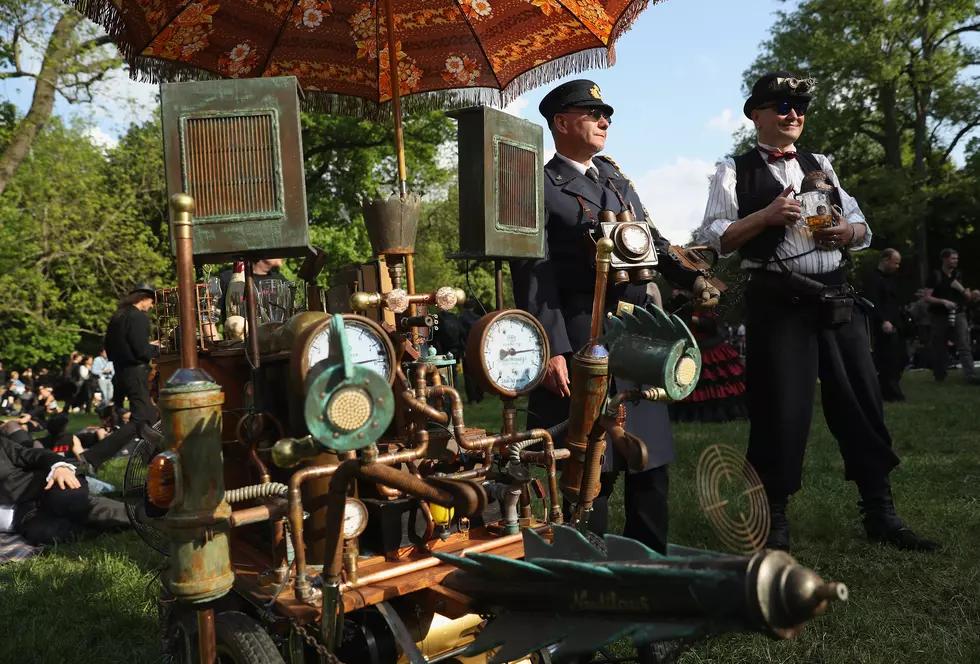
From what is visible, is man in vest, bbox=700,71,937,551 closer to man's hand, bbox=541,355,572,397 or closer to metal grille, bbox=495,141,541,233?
man's hand, bbox=541,355,572,397

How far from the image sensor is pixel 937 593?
312cm

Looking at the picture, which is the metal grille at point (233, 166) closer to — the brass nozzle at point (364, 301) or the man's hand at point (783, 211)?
the brass nozzle at point (364, 301)

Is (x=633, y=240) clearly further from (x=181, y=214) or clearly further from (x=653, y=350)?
(x=181, y=214)

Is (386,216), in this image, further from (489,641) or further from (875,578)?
(875,578)

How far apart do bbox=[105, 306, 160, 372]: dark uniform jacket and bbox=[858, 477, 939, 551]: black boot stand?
6.47 metres

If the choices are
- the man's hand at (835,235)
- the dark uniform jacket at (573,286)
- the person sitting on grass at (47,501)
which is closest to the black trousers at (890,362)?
the man's hand at (835,235)

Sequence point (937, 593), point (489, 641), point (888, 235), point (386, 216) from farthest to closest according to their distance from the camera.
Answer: point (888, 235) → point (937, 593) → point (386, 216) → point (489, 641)

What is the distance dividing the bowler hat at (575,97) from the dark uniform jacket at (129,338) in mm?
5795

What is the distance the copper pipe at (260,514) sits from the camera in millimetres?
1786

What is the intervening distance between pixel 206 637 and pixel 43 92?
1458cm

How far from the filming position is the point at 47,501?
4.97m

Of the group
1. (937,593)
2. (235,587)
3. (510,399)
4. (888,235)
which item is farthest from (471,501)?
(888,235)

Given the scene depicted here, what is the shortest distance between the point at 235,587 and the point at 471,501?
0.89 metres

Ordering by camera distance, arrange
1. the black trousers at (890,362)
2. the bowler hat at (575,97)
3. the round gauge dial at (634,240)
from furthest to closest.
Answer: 1. the black trousers at (890,362)
2. the bowler hat at (575,97)
3. the round gauge dial at (634,240)
